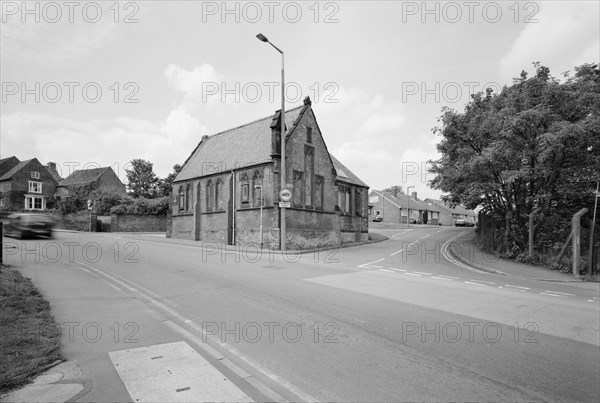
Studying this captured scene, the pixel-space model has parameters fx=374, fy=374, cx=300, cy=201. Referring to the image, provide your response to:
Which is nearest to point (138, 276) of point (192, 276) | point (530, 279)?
point (192, 276)

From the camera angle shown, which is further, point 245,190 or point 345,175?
point 345,175

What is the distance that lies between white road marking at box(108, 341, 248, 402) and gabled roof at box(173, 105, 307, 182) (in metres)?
21.9

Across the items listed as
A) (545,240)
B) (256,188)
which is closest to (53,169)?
(256,188)

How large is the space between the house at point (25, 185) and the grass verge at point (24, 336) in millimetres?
59704

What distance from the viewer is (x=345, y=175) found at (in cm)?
3803

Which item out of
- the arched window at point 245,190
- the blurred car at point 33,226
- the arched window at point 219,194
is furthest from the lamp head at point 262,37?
the blurred car at point 33,226

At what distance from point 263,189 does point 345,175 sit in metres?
13.6

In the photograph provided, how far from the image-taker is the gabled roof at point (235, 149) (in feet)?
94.1

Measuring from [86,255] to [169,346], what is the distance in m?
13.4

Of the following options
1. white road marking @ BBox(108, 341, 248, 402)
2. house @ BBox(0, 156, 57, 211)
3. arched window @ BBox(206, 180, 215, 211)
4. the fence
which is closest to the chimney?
house @ BBox(0, 156, 57, 211)

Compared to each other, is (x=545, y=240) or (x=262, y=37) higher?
(x=262, y=37)

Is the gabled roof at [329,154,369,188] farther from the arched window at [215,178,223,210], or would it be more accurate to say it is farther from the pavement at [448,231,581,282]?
the pavement at [448,231,581,282]

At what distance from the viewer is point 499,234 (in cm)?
2155

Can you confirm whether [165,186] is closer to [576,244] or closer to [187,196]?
[187,196]
